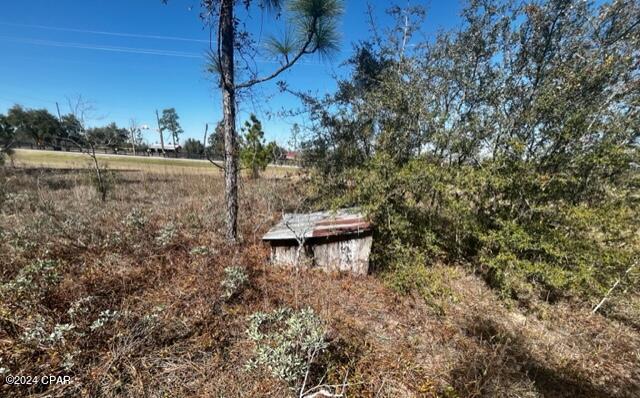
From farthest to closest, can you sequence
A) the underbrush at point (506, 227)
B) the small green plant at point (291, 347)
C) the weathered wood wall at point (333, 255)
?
the weathered wood wall at point (333, 255) → the underbrush at point (506, 227) → the small green plant at point (291, 347)

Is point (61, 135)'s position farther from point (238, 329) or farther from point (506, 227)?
point (506, 227)

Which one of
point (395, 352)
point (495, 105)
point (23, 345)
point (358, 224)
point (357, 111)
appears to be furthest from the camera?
point (357, 111)

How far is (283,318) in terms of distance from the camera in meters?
2.21

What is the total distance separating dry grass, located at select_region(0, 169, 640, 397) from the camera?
171 cm

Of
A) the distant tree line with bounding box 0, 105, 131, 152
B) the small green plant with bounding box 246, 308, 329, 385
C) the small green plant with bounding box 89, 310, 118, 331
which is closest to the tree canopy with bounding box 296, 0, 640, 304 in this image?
the small green plant with bounding box 246, 308, 329, 385

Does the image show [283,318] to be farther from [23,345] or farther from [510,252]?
[510,252]

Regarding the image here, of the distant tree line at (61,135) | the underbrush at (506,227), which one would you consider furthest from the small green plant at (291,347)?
the distant tree line at (61,135)

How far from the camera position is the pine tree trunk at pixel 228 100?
323 centimetres

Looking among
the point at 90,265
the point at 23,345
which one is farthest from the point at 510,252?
the point at 90,265

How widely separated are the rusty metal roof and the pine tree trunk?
3.04 ft

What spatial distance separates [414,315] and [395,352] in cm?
71

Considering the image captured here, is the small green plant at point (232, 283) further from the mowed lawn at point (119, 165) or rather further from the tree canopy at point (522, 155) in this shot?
the mowed lawn at point (119, 165)

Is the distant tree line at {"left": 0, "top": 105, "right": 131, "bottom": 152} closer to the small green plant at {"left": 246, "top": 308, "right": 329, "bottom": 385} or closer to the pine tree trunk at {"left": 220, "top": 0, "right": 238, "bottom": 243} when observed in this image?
the pine tree trunk at {"left": 220, "top": 0, "right": 238, "bottom": 243}

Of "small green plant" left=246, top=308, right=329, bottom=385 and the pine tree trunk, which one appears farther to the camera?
the pine tree trunk
